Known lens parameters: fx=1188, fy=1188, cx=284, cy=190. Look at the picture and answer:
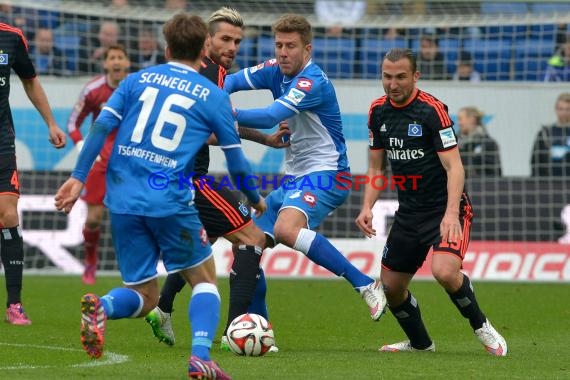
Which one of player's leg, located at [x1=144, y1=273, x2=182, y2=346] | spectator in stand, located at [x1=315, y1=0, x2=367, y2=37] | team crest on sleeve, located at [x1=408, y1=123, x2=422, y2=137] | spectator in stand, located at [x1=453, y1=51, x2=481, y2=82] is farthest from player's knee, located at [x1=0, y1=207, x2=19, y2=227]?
spectator in stand, located at [x1=315, y1=0, x2=367, y2=37]

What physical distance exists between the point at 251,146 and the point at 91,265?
322cm

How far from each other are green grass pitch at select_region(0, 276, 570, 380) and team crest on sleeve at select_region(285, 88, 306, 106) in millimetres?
1773

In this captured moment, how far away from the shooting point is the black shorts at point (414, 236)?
831 cm

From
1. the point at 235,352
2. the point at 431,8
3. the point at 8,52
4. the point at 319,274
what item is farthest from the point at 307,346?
the point at 431,8

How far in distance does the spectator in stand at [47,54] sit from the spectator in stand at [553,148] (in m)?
6.66

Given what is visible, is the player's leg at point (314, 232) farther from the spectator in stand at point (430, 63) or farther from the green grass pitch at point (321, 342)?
the spectator in stand at point (430, 63)

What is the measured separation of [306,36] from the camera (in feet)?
29.0

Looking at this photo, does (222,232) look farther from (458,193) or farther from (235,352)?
(458,193)

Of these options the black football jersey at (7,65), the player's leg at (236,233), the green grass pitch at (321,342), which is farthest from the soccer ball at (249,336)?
the black football jersey at (7,65)

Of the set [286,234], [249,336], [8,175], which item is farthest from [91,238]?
[249,336]

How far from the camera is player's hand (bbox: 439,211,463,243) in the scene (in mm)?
7812

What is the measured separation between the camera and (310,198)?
8.73 m

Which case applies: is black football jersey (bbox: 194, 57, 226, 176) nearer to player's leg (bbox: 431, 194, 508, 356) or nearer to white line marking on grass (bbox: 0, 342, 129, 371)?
white line marking on grass (bbox: 0, 342, 129, 371)

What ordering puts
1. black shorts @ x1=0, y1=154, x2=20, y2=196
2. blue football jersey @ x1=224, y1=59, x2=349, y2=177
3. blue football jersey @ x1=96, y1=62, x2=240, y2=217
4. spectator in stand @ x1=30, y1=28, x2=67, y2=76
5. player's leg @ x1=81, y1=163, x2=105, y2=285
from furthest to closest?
spectator in stand @ x1=30, y1=28, x2=67, y2=76 → player's leg @ x1=81, y1=163, x2=105, y2=285 → black shorts @ x1=0, y1=154, x2=20, y2=196 → blue football jersey @ x1=224, y1=59, x2=349, y2=177 → blue football jersey @ x1=96, y1=62, x2=240, y2=217
